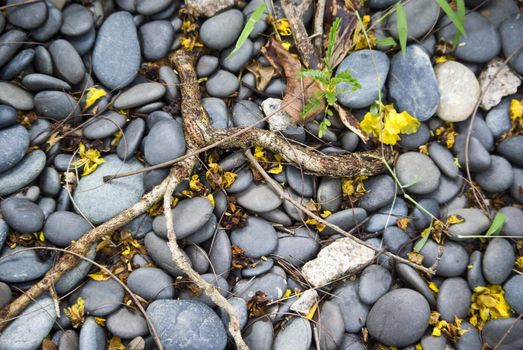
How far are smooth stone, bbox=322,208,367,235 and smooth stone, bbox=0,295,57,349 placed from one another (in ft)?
5.51

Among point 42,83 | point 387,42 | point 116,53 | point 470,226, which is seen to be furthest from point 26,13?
point 470,226

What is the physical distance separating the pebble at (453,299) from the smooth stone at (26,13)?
2911 mm

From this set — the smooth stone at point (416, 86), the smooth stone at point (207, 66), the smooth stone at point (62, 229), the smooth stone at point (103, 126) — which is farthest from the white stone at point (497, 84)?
the smooth stone at point (62, 229)

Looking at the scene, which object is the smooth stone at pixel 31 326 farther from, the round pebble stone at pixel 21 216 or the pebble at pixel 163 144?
the pebble at pixel 163 144

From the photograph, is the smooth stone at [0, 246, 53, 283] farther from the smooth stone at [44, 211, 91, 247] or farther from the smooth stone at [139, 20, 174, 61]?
the smooth stone at [139, 20, 174, 61]

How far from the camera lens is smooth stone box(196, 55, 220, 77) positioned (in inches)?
124

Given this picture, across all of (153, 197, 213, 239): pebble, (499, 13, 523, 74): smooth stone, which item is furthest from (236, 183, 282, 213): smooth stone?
(499, 13, 523, 74): smooth stone

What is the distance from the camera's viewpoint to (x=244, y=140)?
117 inches

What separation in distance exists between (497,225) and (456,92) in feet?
2.88

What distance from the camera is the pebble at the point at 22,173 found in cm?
284

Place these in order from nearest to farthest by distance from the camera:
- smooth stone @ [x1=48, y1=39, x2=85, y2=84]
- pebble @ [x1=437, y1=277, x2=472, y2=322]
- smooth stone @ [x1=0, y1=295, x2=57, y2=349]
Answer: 1. smooth stone @ [x1=0, y1=295, x2=57, y2=349]
2. pebble @ [x1=437, y1=277, x2=472, y2=322]
3. smooth stone @ [x1=48, y1=39, x2=85, y2=84]

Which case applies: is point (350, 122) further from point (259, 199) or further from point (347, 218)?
point (259, 199)

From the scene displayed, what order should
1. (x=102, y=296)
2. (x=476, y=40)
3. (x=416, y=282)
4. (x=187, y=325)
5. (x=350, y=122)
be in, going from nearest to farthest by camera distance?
Answer: (x=187, y=325) < (x=102, y=296) < (x=416, y=282) < (x=350, y=122) < (x=476, y=40)

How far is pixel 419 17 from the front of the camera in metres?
3.19
